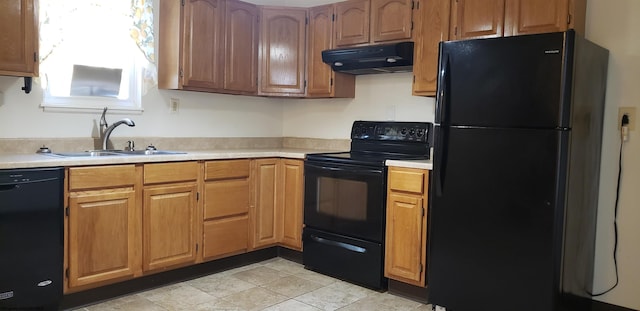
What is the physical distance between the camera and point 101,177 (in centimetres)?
276

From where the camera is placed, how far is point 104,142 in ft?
10.7

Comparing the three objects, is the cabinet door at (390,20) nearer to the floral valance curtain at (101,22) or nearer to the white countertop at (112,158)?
the white countertop at (112,158)

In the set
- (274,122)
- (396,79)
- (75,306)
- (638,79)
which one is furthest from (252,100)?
(638,79)

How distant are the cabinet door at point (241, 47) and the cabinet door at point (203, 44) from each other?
0.07 metres

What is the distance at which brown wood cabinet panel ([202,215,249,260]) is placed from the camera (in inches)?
133

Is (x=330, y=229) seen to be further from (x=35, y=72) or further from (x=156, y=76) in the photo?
(x=35, y=72)

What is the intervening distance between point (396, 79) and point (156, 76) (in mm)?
1848

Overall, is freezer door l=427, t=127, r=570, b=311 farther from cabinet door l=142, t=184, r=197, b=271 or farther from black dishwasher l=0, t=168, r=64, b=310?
black dishwasher l=0, t=168, r=64, b=310

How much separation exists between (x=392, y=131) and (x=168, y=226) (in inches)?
69.6

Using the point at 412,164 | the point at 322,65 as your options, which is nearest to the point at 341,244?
the point at 412,164

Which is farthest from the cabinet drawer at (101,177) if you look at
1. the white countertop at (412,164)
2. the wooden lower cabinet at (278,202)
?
the white countertop at (412,164)

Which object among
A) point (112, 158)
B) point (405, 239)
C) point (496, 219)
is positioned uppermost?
point (112, 158)

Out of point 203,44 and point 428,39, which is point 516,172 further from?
point 203,44

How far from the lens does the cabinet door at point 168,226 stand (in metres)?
3.03
